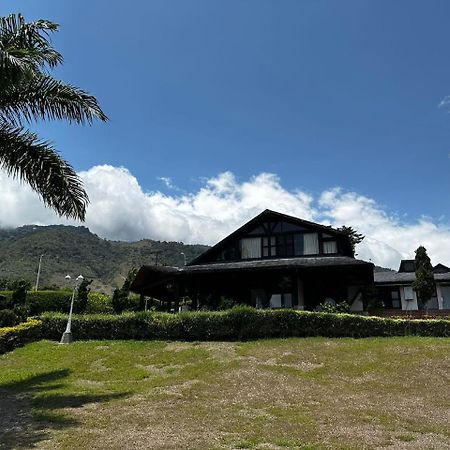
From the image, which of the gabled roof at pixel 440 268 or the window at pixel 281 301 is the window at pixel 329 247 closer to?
the window at pixel 281 301

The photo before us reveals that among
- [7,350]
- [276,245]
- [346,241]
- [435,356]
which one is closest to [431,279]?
[346,241]

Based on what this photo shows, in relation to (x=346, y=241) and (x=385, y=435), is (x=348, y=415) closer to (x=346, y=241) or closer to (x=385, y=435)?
(x=385, y=435)

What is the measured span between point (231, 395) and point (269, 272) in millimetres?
17571

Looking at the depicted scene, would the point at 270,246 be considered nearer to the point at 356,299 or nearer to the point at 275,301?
the point at 275,301

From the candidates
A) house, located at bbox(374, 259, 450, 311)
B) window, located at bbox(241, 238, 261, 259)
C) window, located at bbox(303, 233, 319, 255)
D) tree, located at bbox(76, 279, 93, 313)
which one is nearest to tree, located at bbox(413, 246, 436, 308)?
house, located at bbox(374, 259, 450, 311)

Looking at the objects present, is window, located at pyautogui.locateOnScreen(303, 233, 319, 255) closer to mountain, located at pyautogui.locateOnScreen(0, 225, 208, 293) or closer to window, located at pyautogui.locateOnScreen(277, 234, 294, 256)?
window, located at pyautogui.locateOnScreen(277, 234, 294, 256)

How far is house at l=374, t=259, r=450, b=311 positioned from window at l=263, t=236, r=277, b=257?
10.7 meters

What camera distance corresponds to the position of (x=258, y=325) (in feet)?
74.1

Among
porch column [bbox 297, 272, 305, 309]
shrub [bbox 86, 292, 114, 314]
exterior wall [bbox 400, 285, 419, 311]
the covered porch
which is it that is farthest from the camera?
shrub [bbox 86, 292, 114, 314]

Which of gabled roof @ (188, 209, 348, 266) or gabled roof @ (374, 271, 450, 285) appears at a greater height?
gabled roof @ (188, 209, 348, 266)

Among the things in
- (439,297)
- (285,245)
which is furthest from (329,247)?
(439,297)

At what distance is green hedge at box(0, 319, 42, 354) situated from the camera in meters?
21.8

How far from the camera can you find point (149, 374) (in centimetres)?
1673

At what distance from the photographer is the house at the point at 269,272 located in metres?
31.1
